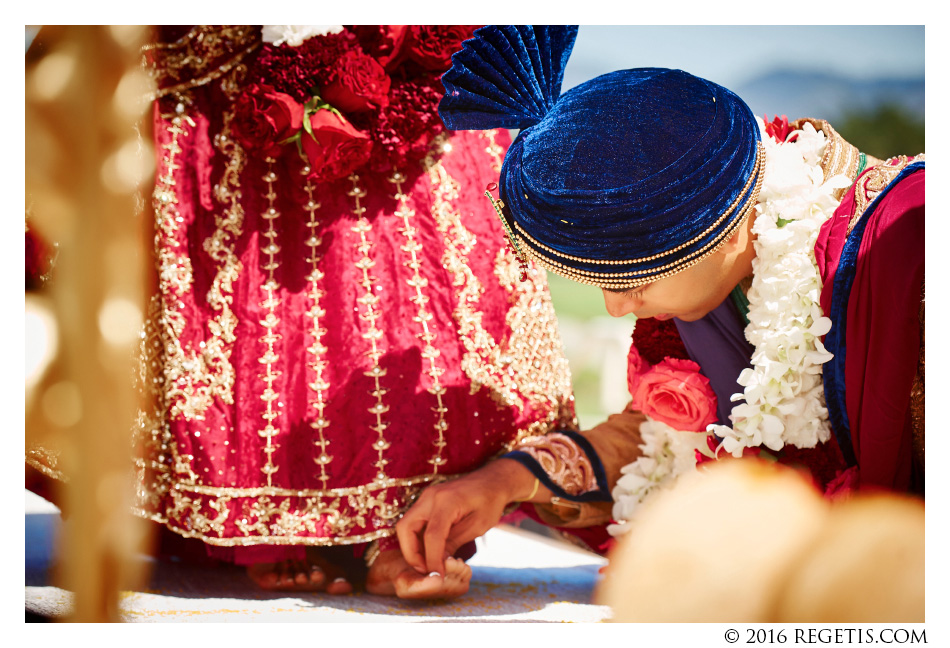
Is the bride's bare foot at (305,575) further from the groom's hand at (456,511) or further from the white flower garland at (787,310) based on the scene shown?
the white flower garland at (787,310)

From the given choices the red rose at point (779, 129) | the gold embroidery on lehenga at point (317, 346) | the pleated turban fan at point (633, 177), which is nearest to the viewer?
the pleated turban fan at point (633, 177)

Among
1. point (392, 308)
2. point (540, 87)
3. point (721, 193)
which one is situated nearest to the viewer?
point (721, 193)

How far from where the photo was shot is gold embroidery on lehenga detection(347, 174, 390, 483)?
4.87 feet

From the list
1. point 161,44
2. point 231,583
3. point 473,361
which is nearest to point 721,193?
point 473,361

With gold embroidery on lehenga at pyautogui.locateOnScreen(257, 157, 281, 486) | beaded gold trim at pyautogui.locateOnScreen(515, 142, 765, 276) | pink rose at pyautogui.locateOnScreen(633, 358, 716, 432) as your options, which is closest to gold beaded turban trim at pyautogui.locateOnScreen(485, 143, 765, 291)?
beaded gold trim at pyautogui.locateOnScreen(515, 142, 765, 276)

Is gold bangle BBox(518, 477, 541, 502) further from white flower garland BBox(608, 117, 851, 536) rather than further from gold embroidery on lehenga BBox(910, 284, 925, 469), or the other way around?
gold embroidery on lehenga BBox(910, 284, 925, 469)

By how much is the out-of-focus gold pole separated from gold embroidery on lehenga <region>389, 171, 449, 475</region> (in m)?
0.46

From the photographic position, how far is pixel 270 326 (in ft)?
Result: 4.90

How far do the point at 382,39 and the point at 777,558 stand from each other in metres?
1.07

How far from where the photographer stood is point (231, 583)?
5.20 feet

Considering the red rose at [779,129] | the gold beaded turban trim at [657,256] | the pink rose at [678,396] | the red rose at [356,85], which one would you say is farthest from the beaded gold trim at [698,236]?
the red rose at [356,85]

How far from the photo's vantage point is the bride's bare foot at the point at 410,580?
4.83 ft

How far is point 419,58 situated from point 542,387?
648 mm
